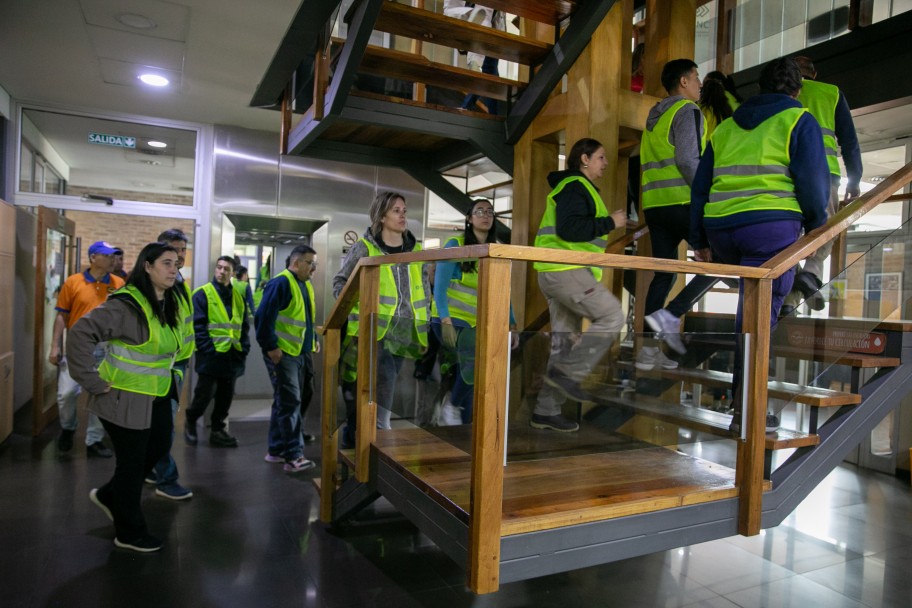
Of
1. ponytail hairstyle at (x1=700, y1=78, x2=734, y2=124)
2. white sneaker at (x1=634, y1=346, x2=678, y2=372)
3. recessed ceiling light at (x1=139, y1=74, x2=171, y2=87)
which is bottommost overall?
white sneaker at (x1=634, y1=346, x2=678, y2=372)

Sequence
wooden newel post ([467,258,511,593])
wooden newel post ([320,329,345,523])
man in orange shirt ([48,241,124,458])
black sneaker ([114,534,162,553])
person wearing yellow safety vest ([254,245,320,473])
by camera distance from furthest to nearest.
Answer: man in orange shirt ([48,241,124,458]), person wearing yellow safety vest ([254,245,320,473]), wooden newel post ([320,329,345,523]), black sneaker ([114,534,162,553]), wooden newel post ([467,258,511,593])

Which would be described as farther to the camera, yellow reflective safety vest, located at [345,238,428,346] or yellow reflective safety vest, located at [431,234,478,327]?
yellow reflective safety vest, located at [431,234,478,327]

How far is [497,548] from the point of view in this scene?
1.81 m

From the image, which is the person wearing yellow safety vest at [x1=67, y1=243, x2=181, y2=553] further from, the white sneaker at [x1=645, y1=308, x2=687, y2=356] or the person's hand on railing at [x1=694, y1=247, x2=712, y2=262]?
the person's hand on railing at [x1=694, y1=247, x2=712, y2=262]

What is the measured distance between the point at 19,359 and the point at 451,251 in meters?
5.94

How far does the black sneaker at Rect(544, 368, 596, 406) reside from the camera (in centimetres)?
217

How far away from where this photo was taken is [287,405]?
480cm

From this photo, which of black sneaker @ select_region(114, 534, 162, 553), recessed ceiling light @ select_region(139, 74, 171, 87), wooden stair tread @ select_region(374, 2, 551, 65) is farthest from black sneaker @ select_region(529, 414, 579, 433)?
recessed ceiling light @ select_region(139, 74, 171, 87)

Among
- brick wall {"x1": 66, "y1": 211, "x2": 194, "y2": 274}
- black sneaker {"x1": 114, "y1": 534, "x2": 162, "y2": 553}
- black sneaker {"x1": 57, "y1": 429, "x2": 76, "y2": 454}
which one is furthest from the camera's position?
brick wall {"x1": 66, "y1": 211, "x2": 194, "y2": 274}

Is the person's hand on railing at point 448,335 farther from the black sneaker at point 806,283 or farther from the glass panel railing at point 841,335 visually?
the black sneaker at point 806,283

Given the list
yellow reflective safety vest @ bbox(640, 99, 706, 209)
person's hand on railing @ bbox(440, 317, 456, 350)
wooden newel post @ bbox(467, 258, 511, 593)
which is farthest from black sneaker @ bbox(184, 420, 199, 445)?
wooden newel post @ bbox(467, 258, 511, 593)

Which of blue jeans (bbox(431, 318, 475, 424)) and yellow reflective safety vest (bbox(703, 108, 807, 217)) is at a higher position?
yellow reflective safety vest (bbox(703, 108, 807, 217))

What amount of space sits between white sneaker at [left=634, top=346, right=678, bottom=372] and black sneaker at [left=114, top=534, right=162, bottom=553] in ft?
8.97

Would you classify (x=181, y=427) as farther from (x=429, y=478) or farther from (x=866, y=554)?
(x=866, y=554)
